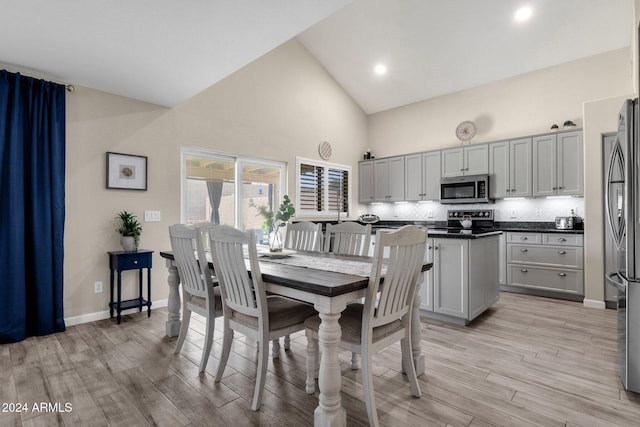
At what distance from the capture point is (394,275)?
180 cm

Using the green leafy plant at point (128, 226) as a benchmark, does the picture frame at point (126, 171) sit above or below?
above

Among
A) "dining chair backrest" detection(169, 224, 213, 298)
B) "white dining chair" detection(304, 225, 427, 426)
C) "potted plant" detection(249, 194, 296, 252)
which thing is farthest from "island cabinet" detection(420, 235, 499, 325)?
"dining chair backrest" detection(169, 224, 213, 298)

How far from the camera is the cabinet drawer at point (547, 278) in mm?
4191

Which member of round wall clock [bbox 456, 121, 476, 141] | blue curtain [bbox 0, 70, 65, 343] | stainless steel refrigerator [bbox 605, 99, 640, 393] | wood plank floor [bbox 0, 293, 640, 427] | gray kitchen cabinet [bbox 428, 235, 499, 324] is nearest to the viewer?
wood plank floor [bbox 0, 293, 640, 427]

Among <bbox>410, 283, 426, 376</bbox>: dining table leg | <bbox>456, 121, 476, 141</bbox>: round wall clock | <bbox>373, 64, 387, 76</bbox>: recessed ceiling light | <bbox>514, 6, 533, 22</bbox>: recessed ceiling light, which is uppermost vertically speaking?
<bbox>514, 6, 533, 22</bbox>: recessed ceiling light

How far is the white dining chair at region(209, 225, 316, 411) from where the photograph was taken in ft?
6.25

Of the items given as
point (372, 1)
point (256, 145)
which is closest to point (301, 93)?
point (256, 145)

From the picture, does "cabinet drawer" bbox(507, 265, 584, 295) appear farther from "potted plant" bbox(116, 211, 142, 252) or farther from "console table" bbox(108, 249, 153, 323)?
"potted plant" bbox(116, 211, 142, 252)

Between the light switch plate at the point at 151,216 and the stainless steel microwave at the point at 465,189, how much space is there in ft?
14.0

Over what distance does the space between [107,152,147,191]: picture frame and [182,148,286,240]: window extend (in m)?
0.50

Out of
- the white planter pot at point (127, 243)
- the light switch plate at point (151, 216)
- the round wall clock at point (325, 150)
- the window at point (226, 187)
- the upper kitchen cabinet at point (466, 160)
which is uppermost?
the round wall clock at point (325, 150)

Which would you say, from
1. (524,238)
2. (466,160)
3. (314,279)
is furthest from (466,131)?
(314,279)

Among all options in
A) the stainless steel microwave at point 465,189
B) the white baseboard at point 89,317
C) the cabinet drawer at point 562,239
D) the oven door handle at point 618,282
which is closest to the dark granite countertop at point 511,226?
the cabinet drawer at point 562,239

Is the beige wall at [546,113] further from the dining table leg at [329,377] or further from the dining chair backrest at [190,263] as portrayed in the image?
the dining chair backrest at [190,263]
